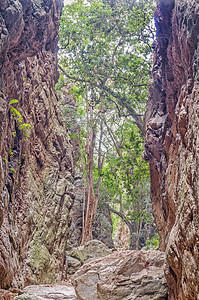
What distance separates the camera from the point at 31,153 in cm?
973

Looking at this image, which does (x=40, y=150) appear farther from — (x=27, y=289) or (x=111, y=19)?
(x=111, y=19)

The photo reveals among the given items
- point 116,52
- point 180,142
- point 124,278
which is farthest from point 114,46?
point 124,278

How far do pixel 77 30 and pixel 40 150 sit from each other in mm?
5968

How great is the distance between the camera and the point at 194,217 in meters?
3.71

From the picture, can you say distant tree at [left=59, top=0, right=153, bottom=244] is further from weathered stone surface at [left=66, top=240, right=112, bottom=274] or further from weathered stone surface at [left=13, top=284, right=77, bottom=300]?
weathered stone surface at [left=13, top=284, right=77, bottom=300]

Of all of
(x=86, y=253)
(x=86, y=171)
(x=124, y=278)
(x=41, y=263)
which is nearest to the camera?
(x=124, y=278)

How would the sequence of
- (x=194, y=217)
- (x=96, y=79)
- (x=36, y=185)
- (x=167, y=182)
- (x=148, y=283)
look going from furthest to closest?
(x=96, y=79)
(x=36, y=185)
(x=167, y=182)
(x=148, y=283)
(x=194, y=217)

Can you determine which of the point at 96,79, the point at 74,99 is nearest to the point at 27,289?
the point at 96,79

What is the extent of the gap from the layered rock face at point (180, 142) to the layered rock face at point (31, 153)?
3.06m

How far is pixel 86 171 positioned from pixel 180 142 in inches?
393

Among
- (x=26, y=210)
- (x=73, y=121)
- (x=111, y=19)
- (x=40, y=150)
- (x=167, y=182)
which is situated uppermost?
(x=111, y=19)

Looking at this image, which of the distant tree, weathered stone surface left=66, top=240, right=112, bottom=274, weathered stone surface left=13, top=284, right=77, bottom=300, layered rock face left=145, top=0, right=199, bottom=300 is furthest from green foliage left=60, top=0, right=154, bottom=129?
weathered stone surface left=13, top=284, right=77, bottom=300

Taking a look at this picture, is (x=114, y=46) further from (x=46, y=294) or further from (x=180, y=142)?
(x=46, y=294)

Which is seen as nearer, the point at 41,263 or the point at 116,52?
the point at 41,263
